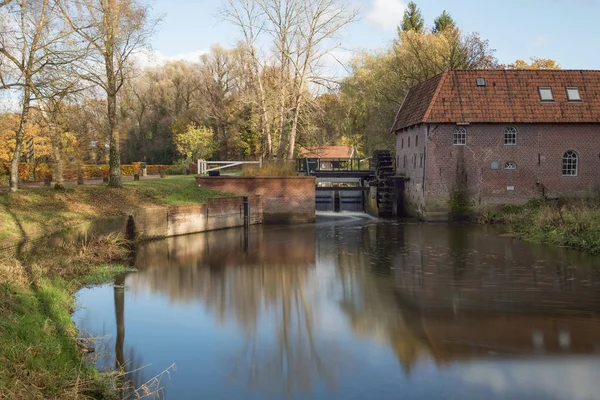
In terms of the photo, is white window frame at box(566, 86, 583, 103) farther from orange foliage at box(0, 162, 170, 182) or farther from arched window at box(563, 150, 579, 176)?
orange foliage at box(0, 162, 170, 182)

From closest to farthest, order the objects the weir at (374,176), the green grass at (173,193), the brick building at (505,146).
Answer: the green grass at (173,193) → the brick building at (505,146) → the weir at (374,176)

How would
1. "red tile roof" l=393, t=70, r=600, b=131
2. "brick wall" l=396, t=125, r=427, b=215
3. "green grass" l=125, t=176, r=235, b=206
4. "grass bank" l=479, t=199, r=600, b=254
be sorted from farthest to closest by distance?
"brick wall" l=396, t=125, r=427, b=215 < "red tile roof" l=393, t=70, r=600, b=131 < "green grass" l=125, t=176, r=235, b=206 < "grass bank" l=479, t=199, r=600, b=254

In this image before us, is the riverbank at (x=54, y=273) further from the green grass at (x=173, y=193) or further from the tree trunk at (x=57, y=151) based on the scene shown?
the tree trunk at (x=57, y=151)

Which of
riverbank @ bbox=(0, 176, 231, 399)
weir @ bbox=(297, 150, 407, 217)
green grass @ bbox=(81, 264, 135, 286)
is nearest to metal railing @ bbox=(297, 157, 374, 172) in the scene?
weir @ bbox=(297, 150, 407, 217)

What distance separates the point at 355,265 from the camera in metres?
18.0

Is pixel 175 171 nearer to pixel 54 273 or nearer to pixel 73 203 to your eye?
pixel 73 203

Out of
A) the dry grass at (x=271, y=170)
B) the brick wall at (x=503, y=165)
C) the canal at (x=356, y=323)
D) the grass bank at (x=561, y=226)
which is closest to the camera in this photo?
the canal at (x=356, y=323)

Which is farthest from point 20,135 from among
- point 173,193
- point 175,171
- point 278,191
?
point 175,171

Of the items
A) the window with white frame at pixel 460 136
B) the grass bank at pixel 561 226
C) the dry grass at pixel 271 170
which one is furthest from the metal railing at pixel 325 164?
the grass bank at pixel 561 226

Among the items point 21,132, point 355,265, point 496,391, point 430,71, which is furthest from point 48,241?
point 430,71

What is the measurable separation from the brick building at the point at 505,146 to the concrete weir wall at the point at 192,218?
30.2 ft

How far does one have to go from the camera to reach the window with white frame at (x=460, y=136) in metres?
28.9

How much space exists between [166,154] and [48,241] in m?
42.8

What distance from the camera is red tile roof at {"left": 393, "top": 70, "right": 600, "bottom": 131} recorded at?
28.5 metres
